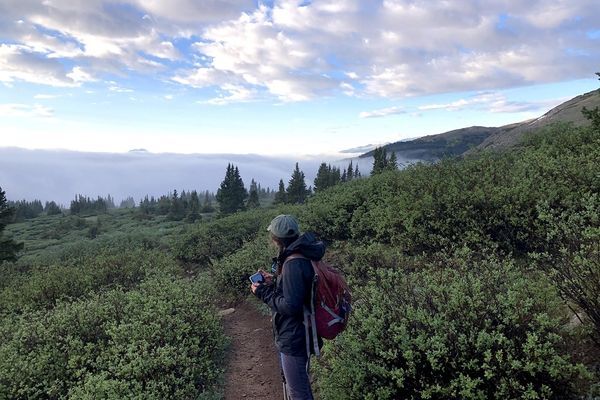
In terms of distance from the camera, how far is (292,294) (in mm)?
4109

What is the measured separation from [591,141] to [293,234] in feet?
33.2

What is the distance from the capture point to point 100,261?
47.5 feet

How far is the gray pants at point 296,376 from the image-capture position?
4473 mm

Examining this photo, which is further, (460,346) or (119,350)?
(119,350)

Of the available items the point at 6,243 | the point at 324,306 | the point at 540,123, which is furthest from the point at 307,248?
the point at 540,123

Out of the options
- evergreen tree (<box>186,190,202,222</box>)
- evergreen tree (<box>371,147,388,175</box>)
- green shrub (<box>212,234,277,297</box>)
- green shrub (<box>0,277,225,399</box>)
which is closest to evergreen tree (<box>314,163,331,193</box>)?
evergreen tree (<box>371,147,388,175</box>)

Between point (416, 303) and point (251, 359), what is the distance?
4.61 meters

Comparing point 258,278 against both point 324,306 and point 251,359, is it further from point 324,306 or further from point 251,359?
point 251,359

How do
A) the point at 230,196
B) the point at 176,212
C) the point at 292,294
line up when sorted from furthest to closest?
the point at 176,212, the point at 230,196, the point at 292,294

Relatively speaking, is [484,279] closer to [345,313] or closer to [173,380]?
[345,313]

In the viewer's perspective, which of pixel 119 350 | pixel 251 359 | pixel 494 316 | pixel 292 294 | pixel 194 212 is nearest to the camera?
pixel 292 294

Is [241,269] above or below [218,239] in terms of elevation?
above

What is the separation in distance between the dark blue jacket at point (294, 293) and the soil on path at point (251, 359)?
119 inches

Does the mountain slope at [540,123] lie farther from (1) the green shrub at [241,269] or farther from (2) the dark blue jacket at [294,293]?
(2) the dark blue jacket at [294,293]
